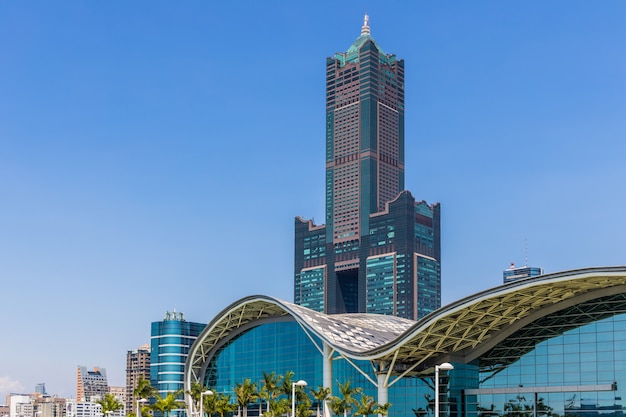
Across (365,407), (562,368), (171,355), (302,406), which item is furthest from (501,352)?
(171,355)

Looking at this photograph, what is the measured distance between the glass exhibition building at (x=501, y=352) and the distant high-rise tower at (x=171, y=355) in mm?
84588

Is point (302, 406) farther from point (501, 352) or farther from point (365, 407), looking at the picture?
point (501, 352)

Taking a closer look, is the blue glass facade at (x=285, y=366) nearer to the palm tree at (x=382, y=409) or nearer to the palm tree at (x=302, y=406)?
the palm tree at (x=382, y=409)

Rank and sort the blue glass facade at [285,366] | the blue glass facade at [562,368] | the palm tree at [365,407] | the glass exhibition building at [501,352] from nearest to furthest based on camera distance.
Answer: the glass exhibition building at [501,352] → the blue glass facade at [562,368] → the palm tree at [365,407] → the blue glass facade at [285,366]

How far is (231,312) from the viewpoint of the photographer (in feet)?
360

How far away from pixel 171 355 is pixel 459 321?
11269 centimetres

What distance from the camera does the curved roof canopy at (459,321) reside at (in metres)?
81.6

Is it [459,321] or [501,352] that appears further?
[501,352]

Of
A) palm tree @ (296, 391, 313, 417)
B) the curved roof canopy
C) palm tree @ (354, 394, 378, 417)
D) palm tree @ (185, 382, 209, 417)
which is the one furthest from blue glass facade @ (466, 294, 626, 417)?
palm tree @ (185, 382, 209, 417)

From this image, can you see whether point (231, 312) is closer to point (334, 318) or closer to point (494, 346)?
point (334, 318)

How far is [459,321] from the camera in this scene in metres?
87.2

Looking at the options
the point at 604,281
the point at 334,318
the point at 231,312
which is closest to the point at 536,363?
the point at 604,281

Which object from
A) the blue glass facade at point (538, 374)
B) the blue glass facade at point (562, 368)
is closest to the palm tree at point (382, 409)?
the blue glass facade at point (538, 374)

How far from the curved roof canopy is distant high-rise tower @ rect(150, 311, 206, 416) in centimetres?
7961
